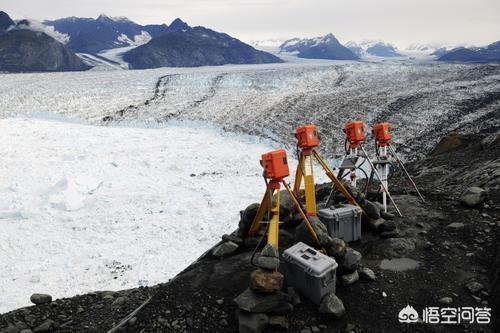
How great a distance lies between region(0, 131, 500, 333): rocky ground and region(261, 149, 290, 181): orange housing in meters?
1.22

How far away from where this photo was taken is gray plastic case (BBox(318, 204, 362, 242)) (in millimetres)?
5902

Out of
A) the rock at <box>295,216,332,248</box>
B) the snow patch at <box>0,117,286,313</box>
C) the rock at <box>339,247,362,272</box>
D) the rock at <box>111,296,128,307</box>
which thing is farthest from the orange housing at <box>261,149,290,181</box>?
the snow patch at <box>0,117,286,313</box>

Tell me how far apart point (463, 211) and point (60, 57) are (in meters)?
151

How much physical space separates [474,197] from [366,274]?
3.48 metres

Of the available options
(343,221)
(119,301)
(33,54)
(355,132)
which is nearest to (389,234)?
(343,221)

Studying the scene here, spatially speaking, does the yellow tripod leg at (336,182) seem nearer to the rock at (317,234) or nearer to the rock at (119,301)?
the rock at (317,234)

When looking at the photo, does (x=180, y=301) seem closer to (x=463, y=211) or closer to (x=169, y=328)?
(x=169, y=328)

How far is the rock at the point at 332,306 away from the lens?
440 centimetres

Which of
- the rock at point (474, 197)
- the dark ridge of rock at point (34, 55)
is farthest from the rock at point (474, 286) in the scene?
the dark ridge of rock at point (34, 55)

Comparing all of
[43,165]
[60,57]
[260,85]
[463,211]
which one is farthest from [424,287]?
[60,57]

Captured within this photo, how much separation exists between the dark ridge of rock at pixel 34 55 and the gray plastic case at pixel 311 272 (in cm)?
14095

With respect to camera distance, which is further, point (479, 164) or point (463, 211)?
point (479, 164)

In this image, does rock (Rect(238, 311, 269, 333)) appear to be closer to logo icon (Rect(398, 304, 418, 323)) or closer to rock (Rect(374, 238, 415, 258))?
logo icon (Rect(398, 304, 418, 323))

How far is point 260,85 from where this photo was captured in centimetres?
3192
